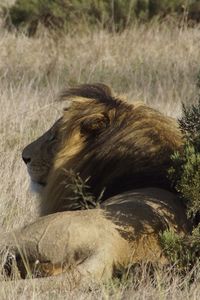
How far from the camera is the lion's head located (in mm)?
4656

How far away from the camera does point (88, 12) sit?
14.3 m

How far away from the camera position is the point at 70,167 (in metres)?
5.00

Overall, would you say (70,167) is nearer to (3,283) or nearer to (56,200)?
(56,200)

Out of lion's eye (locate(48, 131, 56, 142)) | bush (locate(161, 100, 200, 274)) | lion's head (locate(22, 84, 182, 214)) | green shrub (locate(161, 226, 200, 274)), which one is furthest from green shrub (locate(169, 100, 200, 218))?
lion's eye (locate(48, 131, 56, 142))

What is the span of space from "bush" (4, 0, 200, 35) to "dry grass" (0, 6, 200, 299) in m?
0.65

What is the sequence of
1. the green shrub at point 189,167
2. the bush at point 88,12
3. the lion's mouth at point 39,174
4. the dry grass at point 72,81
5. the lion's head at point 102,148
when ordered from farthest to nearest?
1. the bush at point 88,12
2. the lion's mouth at point 39,174
3. the lion's head at point 102,148
4. the green shrub at point 189,167
5. the dry grass at point 72,81

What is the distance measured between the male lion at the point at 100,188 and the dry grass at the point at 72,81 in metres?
0.19

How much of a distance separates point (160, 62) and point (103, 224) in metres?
7.50

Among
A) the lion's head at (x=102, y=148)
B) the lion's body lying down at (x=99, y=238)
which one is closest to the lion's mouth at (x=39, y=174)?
the lion's head at (x=102, y=148)

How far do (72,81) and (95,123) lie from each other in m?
4.70

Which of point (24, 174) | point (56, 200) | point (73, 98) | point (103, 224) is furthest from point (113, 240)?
point (24, 174)

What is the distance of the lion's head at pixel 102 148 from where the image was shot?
466cm

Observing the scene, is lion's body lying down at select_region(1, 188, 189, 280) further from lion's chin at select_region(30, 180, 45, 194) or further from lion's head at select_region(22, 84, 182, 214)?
lion's chin at select_region(30, 180, 45, 194)

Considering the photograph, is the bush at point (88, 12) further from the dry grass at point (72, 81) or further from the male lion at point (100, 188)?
the male lion at point (100, 188)
